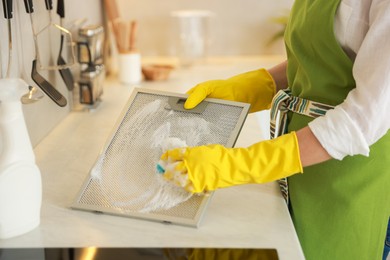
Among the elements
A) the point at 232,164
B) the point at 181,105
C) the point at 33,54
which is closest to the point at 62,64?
the point at 33,54

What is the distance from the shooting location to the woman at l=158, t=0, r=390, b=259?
3.66ft

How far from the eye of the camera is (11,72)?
1.45 m

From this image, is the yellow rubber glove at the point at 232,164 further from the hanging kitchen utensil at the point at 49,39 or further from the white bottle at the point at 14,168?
the hanging kitchen utensil at the point at 49,39

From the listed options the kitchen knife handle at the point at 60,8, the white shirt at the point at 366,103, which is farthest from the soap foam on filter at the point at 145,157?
the kitchen knife handle at the point at 60,8

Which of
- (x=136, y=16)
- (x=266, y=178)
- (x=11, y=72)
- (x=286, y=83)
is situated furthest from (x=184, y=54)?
(x=266, y=178)

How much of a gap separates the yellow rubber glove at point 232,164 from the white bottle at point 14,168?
0.26 metres

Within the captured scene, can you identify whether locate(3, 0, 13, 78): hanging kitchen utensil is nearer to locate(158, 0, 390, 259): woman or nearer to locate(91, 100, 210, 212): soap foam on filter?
locate(91, 100, 210, 212): soap foam on filter

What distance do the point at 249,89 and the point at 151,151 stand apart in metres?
0.36

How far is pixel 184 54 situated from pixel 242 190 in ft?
4.46

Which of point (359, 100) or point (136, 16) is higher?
point (359, 100)

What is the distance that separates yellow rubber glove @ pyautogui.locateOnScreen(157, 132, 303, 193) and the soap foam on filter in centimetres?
7

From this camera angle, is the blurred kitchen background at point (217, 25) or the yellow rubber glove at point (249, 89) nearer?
the yellow rubber glove at point (249, 89)

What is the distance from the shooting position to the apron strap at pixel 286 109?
1307 mm

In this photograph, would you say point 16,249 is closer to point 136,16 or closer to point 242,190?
point 242,190
